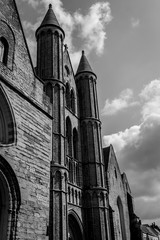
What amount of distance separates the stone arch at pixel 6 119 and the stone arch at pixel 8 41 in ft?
4.38

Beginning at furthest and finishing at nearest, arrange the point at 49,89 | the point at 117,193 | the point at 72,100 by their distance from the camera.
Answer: the point at 117,193 < the point at 72,100 < the point at 49,89

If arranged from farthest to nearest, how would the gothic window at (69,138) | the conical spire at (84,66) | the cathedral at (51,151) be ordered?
the conical spire at (84,66) → the gothic window at (69,138) → the cathedral at (51,151)

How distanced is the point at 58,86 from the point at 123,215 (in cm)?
1446

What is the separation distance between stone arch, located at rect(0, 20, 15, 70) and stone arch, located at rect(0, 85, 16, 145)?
1334 mm

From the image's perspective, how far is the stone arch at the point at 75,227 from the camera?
17.0 metres

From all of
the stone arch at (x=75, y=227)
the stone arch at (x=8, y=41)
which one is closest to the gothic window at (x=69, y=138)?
the stone arch at (x=75, y=227)

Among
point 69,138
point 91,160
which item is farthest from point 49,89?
point 91,160

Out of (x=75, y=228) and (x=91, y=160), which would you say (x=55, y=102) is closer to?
(x=91, y=160)

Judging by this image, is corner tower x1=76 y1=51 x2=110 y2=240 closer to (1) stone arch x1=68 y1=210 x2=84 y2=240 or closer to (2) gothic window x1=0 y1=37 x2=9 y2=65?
(1) stone arch x1=68 y1=210 x2=84 y2=240

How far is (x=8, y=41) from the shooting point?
9.15 m

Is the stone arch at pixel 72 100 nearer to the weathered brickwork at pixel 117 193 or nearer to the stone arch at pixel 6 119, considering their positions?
the weathered brickwork at pixel 117 193

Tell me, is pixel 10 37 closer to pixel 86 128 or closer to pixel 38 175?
pixel 38 175

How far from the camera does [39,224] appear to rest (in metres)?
7.95

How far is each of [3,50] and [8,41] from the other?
0.40m
